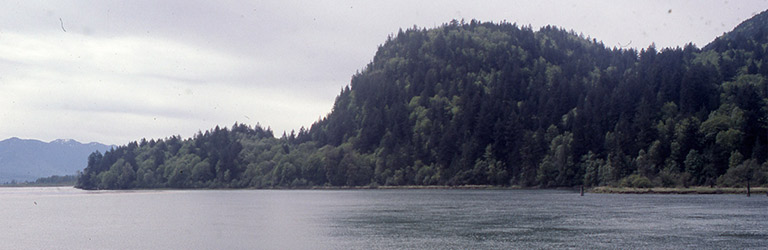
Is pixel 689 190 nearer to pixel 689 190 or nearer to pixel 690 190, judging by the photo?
pixel 689 190

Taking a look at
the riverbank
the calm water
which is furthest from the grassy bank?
the calm water

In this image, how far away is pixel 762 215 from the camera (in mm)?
74312

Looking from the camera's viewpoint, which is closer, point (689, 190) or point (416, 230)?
point (416, 230)

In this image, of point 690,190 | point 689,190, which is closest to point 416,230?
point 689,190

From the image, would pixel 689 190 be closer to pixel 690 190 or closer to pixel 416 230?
pixel 690 190

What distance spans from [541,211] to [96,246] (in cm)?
5378

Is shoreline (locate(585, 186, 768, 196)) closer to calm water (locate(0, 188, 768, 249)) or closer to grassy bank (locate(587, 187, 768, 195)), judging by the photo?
grassy bank (locate(587, 187, 768, 195))

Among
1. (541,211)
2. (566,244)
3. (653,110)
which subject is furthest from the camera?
(653,110)

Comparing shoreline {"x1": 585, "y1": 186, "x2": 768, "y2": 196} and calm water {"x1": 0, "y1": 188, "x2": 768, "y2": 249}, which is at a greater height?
shoreline {"x1": 585, "y1": 186, "x2": 768, "y2": 196}

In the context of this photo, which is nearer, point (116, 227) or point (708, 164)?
point (116, 227)

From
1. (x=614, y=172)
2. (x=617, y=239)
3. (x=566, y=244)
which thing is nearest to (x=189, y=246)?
(x=566, y=244)

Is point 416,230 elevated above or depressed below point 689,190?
below

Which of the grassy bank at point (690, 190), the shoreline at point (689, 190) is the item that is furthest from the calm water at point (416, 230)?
the grassy bank at point (690, 190)

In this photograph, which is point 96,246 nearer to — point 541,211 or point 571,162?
point 541,211
